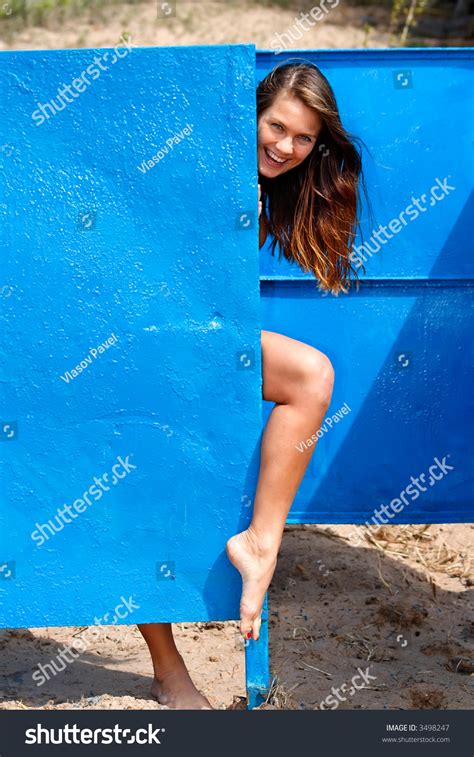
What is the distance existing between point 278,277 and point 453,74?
2.90 feet

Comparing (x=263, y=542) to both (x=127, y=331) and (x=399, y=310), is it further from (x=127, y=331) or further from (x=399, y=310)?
(x=399, y=310)

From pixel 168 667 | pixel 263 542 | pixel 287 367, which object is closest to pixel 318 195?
pixel 287 367

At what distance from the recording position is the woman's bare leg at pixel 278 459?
2566 millimetres

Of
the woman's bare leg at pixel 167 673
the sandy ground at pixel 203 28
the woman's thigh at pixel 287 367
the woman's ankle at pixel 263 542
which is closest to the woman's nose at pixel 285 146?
the woman's thigh at pixel 287 367

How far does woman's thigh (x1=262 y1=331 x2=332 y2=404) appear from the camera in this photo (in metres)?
2.61

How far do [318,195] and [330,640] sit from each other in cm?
153

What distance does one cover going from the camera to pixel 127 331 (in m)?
2.53

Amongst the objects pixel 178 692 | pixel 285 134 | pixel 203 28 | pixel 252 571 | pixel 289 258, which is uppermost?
pixel 203 28

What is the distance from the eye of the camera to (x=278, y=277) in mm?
3441

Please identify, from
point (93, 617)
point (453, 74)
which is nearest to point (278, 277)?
point (453, 74)

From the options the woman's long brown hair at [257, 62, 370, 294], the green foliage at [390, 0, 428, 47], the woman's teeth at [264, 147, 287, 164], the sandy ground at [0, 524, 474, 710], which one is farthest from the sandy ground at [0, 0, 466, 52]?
the woman's teeth at [264, 147, 287, 164]

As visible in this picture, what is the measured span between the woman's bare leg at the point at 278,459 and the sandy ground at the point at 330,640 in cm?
40

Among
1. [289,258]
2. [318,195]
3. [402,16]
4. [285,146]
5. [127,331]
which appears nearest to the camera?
[127,331]
